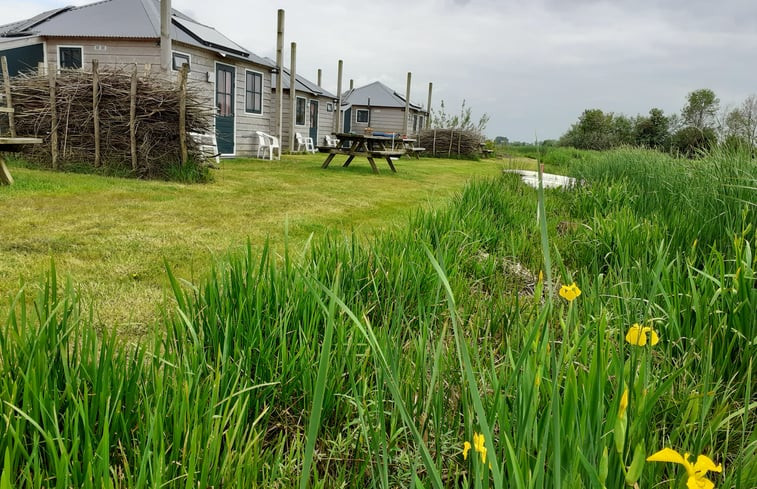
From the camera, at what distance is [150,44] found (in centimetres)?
1384

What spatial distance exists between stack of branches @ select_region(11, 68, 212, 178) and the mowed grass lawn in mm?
582

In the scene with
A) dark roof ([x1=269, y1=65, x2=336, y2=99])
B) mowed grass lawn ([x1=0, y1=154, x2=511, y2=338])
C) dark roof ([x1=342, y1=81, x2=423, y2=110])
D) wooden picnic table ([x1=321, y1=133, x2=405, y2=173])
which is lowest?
mowed grass lawn ([x1=0, y1=154, x2=511, y2=338])

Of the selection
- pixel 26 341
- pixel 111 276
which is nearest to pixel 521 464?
pixel 26 341

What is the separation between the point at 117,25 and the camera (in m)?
14.1

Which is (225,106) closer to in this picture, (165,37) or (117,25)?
(117,25)

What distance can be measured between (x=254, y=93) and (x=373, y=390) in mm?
17537

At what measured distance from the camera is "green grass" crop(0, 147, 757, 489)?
0.88 metres

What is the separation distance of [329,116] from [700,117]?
23.2 meters

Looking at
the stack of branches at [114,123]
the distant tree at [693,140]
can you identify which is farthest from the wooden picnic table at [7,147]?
the distant tree at [693,140]

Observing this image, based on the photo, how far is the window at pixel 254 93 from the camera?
17.4 metres

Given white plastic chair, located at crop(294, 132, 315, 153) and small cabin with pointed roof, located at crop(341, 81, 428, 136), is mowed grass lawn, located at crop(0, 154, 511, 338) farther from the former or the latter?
small cabin with pointed roof, located at crop(341, 81, 428, 136)

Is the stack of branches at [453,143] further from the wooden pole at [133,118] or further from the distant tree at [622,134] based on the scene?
the wooden pole at [133,118]

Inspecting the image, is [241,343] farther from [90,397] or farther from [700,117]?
[700,117]

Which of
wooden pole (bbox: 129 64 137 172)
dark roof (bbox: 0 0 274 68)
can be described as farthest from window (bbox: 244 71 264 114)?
wooden pole (bbox: 129 64 137 172)
